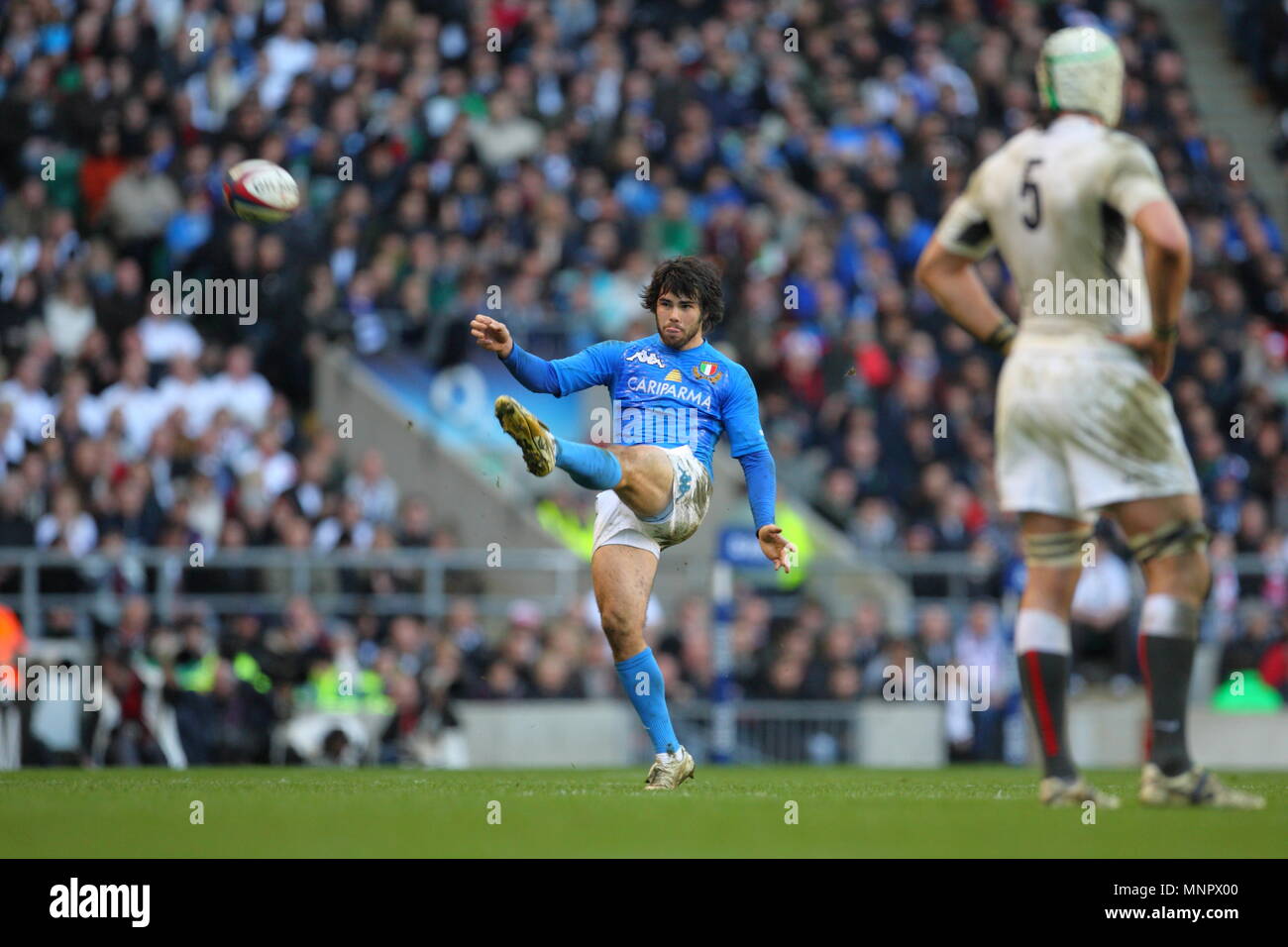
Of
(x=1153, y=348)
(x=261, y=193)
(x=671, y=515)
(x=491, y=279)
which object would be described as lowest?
(x=671, y=515)

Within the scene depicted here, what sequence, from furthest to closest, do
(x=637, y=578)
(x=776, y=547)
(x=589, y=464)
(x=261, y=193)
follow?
(x=261, y=193), (x=637, y=578), (x=776, y=547), (x=589, y=464)

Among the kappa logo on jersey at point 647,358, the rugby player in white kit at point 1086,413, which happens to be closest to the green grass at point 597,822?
the rugby player in white kit at point 1086,413

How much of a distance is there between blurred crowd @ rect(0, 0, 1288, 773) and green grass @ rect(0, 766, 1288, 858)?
274 inches

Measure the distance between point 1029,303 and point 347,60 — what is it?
1594cm

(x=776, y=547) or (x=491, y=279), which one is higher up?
(x=491, y=279)

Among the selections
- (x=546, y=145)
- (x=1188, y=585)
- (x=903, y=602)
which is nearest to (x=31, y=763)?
(x=903, y=602)

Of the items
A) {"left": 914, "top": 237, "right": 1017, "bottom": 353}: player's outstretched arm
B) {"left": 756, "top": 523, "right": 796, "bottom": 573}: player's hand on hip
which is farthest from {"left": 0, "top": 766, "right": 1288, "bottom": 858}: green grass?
{"left": 914, "top": 237, "right": 1017, "bottom": 353}: player's outstretched arm

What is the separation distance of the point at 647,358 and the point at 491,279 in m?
10.6

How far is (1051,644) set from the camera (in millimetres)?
8594

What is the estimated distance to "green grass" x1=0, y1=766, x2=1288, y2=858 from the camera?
299 inches

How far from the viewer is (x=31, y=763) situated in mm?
16594

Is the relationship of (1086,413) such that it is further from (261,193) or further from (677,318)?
(261,193)

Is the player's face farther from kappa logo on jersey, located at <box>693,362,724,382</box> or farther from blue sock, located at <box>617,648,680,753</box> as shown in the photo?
blue sock, located at <box>617,648,680,753</box>

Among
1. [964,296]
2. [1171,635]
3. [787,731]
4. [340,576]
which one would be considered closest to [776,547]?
[964,296]
